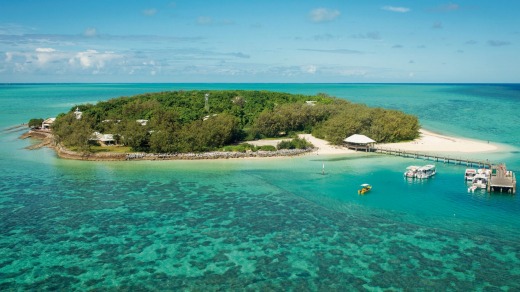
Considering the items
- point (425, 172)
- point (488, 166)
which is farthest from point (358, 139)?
point (488, 166)

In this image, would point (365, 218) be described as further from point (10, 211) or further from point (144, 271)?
point (10, 211)

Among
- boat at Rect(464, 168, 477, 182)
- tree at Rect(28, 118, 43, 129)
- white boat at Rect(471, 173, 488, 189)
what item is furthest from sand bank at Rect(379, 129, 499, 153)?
tree at Rect(28, 118, 43, 129)

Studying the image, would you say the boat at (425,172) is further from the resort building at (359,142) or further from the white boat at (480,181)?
the resort building at (359,142)

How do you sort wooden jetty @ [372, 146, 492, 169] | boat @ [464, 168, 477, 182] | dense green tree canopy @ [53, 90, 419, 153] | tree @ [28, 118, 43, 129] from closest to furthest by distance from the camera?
1. boat @ [464, 168, 477, 182]
2. wooden jetty @ [372, 146, 492, 169]
3. dense green tree canopy @ [53, 90, 419, 153]
4. tree @ [28, 118, 43, 129]

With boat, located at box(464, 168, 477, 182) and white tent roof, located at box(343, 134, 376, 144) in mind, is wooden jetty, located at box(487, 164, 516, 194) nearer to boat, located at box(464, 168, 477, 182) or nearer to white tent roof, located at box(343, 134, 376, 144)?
boat, located at box(464, 168, 477, 182)

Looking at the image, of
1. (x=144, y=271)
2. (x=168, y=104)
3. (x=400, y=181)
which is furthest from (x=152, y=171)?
(x=168, y=104)

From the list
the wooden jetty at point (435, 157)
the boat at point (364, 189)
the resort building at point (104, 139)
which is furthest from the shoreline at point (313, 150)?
the boat at point (364, 189)

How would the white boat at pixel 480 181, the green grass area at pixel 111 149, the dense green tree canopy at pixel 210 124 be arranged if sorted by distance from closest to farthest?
the white boat at pixel 480 181 → the dense green tree canopy at pixel 210 124 → the green grass area at pixel 111 149
